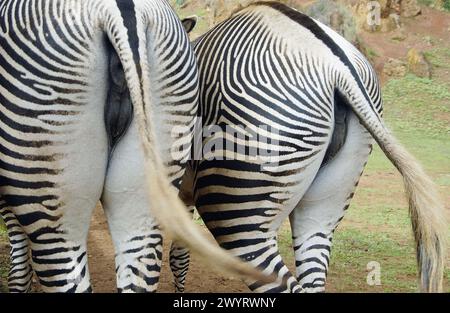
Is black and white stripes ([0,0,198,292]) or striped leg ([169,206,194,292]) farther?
striped leg ([169,206,194,292])

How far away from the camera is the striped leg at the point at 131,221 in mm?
3270

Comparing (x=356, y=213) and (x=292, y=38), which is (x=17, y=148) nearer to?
(x=292, y=38)

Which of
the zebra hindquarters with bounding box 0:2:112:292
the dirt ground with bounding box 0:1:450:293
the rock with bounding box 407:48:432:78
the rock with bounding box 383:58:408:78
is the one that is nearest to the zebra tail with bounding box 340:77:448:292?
the dirt ground with bounding box 0:1:450:293

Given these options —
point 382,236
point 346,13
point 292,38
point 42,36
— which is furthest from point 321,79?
point 346,13

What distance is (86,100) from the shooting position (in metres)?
3.15

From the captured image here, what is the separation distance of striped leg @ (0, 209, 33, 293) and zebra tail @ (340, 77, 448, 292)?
2.55 m

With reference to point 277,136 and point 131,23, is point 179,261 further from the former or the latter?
point 131,23

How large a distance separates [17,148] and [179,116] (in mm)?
756

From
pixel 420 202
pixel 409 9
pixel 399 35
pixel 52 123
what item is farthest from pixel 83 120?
pixel 409 9

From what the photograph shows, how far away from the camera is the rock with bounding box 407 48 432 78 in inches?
679

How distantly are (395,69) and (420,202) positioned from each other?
14.1 m

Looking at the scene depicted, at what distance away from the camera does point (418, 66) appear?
17.3m

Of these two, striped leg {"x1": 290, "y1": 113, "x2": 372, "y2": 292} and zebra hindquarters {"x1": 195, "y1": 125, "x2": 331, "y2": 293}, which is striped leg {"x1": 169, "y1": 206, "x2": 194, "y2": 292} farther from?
zebra hindquarters {"x1": 195, "y1": 125, "x2": 331, "y2": 293}

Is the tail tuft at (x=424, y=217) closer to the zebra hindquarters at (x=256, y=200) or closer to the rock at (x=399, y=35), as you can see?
the zebra hindquarters at (x=256, y=200)
